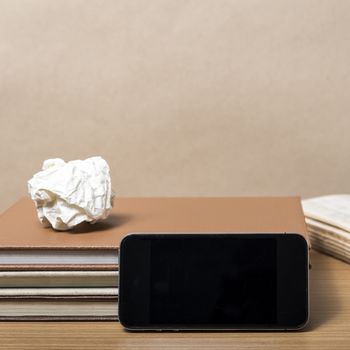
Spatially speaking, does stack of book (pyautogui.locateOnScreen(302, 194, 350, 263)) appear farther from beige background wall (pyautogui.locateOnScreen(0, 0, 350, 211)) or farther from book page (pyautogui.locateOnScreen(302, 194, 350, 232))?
beige background wall (pyautogui.locateOnScreen(0, 0, 350, 211))

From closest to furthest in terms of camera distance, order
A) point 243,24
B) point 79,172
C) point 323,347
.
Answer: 1. point 323,347
2. point 79,172
3. point 243,24

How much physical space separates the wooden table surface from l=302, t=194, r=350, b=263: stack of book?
0.60ft

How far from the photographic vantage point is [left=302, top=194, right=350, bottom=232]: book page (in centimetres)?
85

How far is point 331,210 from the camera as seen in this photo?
904 mm

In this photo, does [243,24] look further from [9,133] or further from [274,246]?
[274,246]

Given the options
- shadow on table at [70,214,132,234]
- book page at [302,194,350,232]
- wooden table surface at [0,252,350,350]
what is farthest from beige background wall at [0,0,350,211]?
wooden table surface at [0,252,350,350]

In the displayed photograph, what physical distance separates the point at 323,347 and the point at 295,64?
60 centimetres

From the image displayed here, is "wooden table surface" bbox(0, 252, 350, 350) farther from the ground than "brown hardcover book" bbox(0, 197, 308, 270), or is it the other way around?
"brown hardcover book" bbox(0, 197, 308, 270)

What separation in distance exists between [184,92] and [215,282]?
0.55 metres

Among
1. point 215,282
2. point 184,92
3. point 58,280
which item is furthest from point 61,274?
point 184,92

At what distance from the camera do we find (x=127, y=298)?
0.61m

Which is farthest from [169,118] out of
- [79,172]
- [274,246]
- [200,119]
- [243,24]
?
[274,246]

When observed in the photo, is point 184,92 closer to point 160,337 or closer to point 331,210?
point 331,210

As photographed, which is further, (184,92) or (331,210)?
(184,92)
